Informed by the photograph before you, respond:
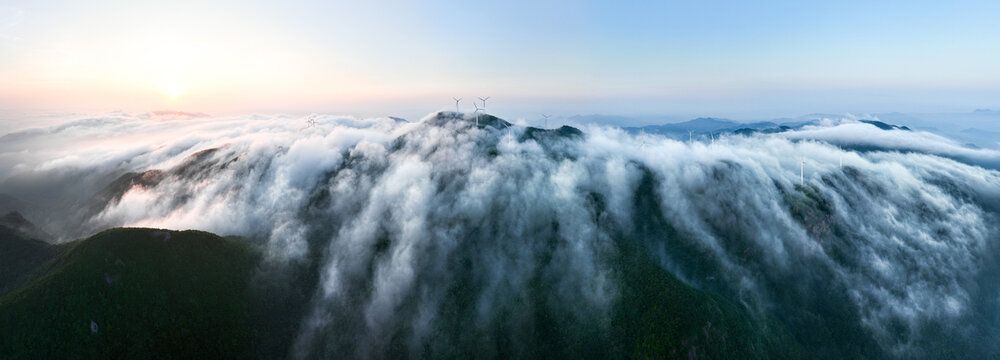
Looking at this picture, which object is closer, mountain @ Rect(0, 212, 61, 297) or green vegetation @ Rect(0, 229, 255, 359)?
green vegetation @ Rect(0, 229, 255, 359)

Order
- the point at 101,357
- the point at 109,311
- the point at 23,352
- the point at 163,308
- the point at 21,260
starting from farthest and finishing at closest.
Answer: the point at 21,260 < the point at 163,308 < the point at 109,311 < the point at 101,357 < the point at 23,352

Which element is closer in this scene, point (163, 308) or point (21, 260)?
point (163, 308)

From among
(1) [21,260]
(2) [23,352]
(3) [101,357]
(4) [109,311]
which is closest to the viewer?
(2) [23,352]

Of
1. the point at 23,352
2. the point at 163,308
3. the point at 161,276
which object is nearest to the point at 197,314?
the point at 163,308

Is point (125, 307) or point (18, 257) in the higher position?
point (18, 257)

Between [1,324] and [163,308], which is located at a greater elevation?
[1,324]

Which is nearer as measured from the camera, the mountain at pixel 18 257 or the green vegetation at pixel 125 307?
the green vegetation at pixel 125 307

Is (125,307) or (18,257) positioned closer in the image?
(125,307)

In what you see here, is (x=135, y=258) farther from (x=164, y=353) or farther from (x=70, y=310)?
(x=164, y=353)
